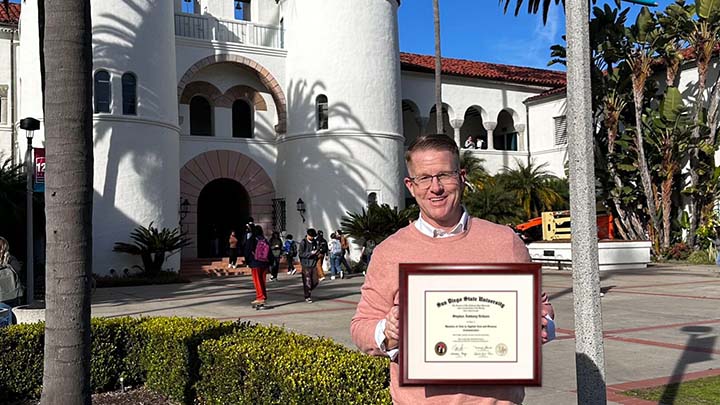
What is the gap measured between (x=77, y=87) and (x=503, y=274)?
138 inches

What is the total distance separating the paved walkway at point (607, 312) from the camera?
780 cm

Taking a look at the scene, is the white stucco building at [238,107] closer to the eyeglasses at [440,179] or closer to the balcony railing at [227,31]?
the balcony railing at [227,31]

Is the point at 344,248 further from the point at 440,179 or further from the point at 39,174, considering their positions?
the point at 440,179

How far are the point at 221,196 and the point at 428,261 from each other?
29945 mm

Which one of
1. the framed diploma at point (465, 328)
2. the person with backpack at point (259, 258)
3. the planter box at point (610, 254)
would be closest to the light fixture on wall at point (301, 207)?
the planter box at point (610, 254)

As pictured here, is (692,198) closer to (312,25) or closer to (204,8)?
(312,25)

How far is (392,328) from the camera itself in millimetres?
2529

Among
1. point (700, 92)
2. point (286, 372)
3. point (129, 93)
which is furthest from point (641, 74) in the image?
point (286, 372)

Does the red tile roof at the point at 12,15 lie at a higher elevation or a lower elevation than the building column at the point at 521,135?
higher

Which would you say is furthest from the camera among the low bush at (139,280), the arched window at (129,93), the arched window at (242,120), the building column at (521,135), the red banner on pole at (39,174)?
the building column at (521,135)

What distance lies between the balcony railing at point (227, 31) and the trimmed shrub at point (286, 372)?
77.9ft

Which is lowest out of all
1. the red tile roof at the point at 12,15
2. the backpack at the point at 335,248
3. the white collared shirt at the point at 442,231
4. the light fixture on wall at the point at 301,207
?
the backpack at the point at 335,248

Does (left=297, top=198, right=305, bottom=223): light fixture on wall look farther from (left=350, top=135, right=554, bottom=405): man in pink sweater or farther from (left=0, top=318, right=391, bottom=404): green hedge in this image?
(left=350, top=135, right=554, bottom=405): man in pink sweater

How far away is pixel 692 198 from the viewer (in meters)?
28.2
